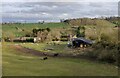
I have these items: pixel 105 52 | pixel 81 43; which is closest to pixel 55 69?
pixel 105 52

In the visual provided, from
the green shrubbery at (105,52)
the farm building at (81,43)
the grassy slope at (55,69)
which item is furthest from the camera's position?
the farm building at (81,43)

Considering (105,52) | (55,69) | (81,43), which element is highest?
(105,52)

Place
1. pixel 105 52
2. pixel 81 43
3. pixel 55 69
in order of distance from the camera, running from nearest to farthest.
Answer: pixel 55 69 → pixel 105 52 → pixel 81 43

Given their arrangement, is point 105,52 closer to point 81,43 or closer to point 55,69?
point 55,69

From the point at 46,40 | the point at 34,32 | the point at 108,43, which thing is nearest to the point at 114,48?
the point at 108,43

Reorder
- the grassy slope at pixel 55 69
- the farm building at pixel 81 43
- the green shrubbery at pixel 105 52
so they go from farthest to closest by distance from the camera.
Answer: the farm building at pixel 81 43 < the green shrubbery at pixel 105 52 < the grassy slope at pixel 55 69

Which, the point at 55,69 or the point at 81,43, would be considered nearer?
the point at 55,69

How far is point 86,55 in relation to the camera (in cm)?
4241

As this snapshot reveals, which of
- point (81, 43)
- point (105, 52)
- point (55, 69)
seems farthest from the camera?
point (81, 43)

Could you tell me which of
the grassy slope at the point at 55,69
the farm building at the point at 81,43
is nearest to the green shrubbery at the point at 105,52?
the grassy slope at the point at 55,69

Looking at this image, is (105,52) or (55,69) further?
(105,52)

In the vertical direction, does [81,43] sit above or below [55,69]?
below

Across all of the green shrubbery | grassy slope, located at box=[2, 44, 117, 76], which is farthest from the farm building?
grassy slope, located at box=[2, 44, 117, 76]

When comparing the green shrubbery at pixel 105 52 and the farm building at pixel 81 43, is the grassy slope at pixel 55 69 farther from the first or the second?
the farm building at pixel 81 43
